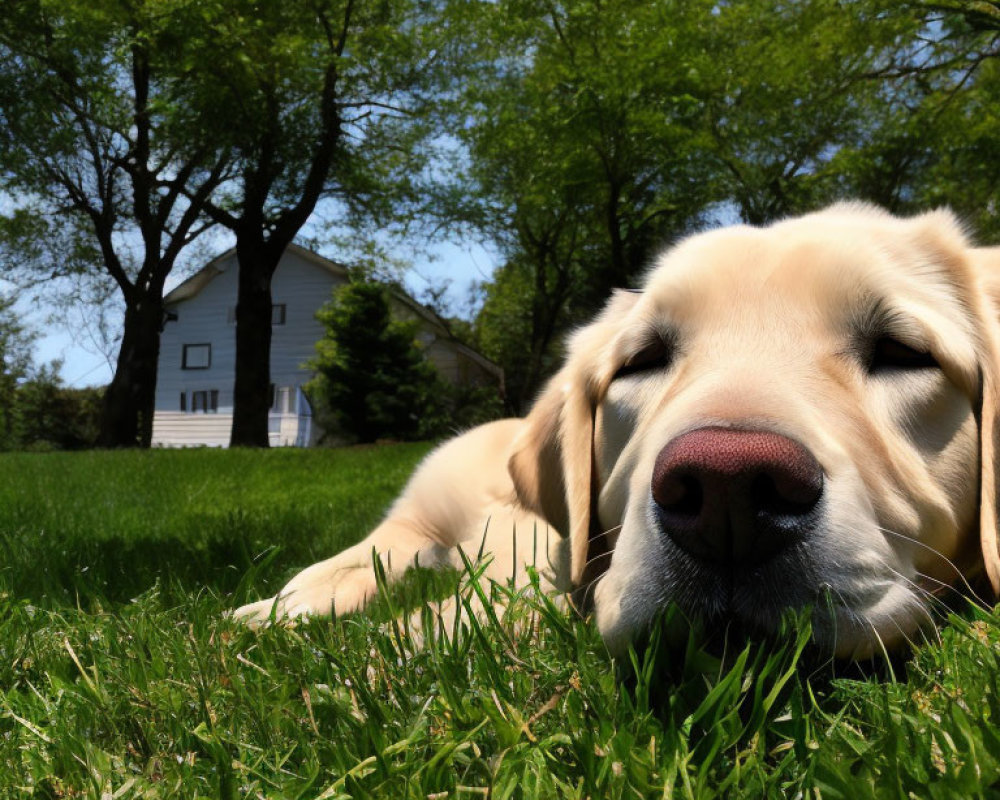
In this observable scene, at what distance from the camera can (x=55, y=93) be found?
25.3 meters

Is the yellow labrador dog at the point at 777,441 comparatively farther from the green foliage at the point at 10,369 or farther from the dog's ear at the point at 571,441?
the green foliage at the point at 10,369

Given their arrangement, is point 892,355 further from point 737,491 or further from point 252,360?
point 252,360

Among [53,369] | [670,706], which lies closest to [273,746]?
[670,706]

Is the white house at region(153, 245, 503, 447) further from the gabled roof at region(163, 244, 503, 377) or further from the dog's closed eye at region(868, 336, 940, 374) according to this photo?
the dog's closed eye at region(868, 336, 940, 374)

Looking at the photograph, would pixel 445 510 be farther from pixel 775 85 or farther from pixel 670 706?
pixel 775 85

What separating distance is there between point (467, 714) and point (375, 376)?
34.6 meters

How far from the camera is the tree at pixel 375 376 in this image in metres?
35.8

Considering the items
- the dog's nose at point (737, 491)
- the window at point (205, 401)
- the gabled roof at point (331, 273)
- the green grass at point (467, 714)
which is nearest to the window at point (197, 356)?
the window at point (205, 401)

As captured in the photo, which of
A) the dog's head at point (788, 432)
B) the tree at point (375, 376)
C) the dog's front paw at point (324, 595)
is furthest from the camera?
the tree at point (375, 376)

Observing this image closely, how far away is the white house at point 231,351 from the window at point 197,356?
0.06 metres

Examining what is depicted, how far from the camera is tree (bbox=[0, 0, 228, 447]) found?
24484 mm

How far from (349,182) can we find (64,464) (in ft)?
61.7

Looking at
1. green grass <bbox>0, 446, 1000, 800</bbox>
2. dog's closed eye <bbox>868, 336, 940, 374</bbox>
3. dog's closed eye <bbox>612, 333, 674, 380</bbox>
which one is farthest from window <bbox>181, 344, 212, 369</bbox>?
dog's closed eye <bbox>868, 336, 940, 374</bbox>

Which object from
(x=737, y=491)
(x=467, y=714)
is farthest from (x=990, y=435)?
(x=467, y=714)
